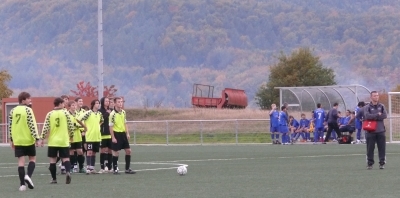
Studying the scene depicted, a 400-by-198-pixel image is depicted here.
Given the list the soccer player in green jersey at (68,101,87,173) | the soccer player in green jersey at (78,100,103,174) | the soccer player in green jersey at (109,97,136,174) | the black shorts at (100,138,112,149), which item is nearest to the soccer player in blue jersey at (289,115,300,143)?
the soccer player in green jersey at (68,101,87,173)

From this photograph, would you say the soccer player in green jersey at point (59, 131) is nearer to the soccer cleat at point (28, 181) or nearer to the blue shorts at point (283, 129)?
the soccer cleat at point (28, 181)

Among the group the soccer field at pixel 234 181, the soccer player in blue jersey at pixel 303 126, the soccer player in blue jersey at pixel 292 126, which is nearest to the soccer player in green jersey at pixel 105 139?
the soccer field at pixel 234 181

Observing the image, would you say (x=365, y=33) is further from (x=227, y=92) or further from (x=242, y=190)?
(x=242, y=190)

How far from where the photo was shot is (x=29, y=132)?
60.9 ft

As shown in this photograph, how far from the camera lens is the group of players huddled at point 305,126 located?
4438 cm

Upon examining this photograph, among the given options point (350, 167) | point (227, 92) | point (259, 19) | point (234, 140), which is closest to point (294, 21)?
point (259, 19)

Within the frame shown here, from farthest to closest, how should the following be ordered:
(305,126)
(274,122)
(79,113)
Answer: (305,126) < (274,122) < (79,113)

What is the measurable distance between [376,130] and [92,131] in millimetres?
7219

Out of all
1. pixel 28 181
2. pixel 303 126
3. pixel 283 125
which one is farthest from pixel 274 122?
pixel 28 181

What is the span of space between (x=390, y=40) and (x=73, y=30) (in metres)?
68.3

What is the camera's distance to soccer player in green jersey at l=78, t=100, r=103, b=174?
23.9m

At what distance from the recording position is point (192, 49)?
179 m

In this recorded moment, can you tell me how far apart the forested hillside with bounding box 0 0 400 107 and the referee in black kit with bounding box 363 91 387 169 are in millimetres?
122508

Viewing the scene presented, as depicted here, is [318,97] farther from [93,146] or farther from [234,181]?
[234,181]
